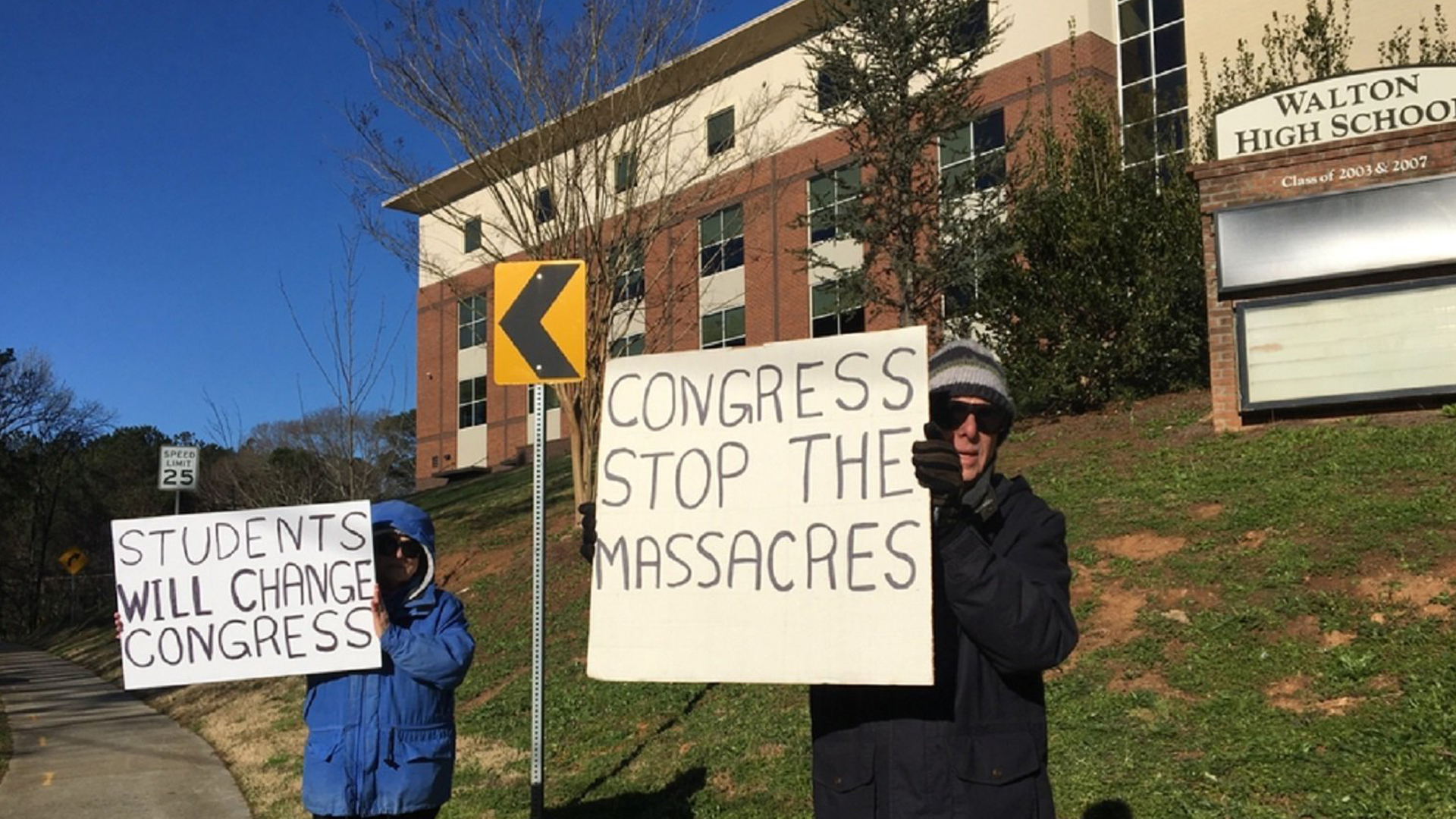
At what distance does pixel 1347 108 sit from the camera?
464 inches

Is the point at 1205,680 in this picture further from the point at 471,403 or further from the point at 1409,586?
the point at 471,403

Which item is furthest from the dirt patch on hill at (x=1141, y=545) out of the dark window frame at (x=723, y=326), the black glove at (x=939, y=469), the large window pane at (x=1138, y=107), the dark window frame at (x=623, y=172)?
the dark window frame at (x=723, y=326)

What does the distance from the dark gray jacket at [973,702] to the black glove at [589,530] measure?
744 millimetres

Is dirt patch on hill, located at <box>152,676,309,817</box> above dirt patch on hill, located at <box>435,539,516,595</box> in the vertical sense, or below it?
below

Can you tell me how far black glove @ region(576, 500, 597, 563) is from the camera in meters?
2.95

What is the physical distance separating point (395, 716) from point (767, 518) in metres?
1.83

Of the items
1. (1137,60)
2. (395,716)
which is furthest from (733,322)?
(395,716)

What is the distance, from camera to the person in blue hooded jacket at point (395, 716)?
148 inches

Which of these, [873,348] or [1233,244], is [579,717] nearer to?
[873,348]

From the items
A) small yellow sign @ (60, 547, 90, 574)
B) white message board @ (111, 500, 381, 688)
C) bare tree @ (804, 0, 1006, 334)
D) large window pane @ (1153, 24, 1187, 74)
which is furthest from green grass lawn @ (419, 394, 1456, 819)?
small yellow sign @ (60, 547, 90, 574)

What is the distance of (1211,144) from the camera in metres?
18.6

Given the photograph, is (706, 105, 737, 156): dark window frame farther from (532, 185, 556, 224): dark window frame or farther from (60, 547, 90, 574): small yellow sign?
(60, 547, 90, 574): small yellow sign

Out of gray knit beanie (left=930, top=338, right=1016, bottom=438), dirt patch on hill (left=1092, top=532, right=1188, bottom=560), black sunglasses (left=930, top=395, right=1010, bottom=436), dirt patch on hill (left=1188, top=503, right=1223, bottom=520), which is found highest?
gray knit beanie (left=930, top=338, right=1016, bottom=438)

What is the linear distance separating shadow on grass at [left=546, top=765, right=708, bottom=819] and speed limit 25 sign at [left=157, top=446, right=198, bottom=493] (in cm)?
590
